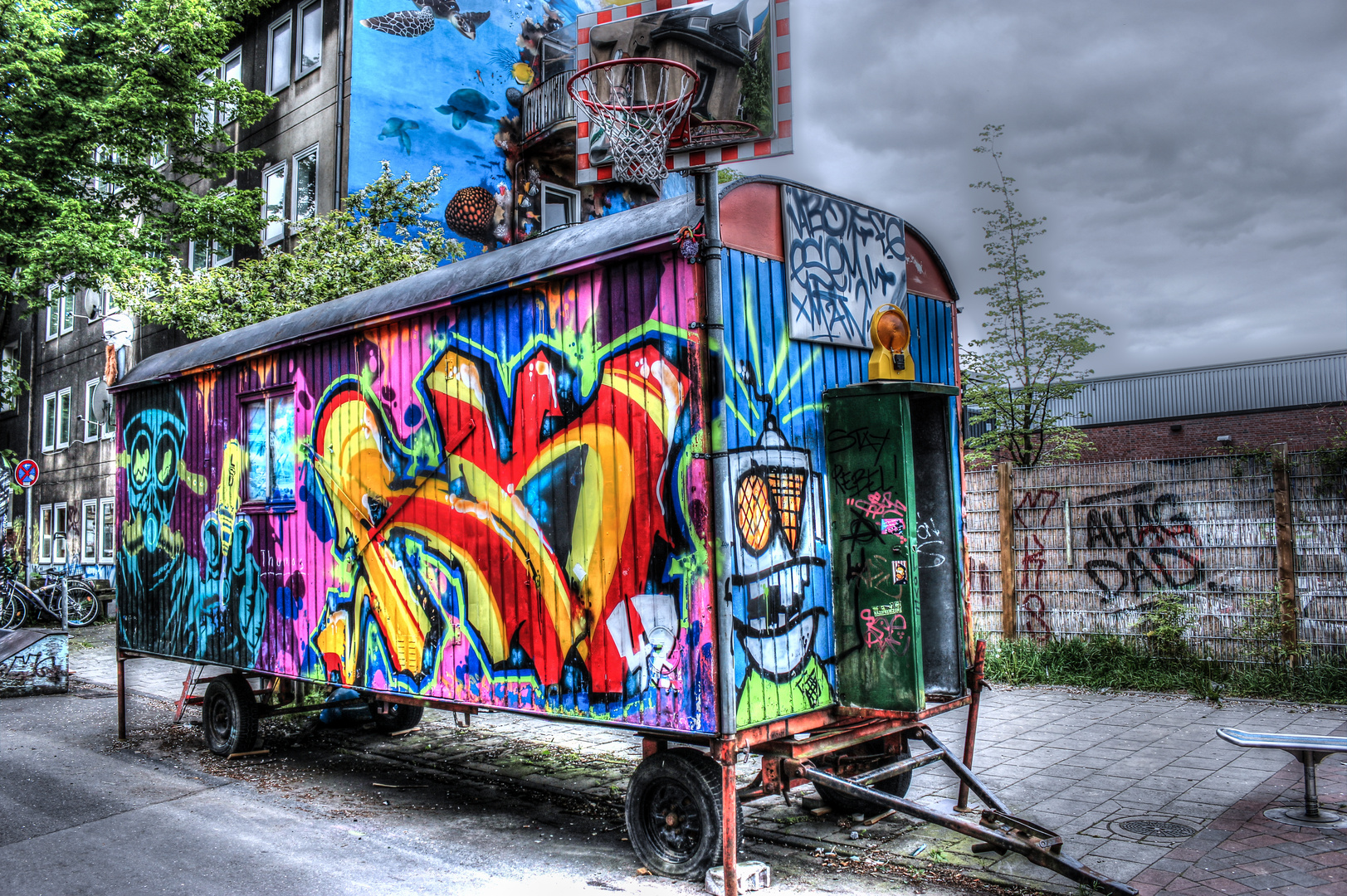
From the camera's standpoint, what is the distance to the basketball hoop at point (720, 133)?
7750mm

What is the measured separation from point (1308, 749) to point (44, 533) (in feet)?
108

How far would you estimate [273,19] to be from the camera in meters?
21.5

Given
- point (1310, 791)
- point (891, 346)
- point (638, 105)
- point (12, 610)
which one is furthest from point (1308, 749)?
point (12, 610)

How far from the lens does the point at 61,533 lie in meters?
27.8

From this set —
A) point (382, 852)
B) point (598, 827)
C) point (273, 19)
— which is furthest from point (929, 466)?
point (273, 19)

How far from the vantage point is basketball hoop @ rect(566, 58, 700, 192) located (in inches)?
315

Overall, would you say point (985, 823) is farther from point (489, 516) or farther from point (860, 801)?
point (489, 516)

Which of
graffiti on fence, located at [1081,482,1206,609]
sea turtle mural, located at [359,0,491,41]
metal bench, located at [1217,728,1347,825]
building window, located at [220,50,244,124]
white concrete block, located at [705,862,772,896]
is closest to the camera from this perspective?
white concrete block, located at [705,862,772,896]

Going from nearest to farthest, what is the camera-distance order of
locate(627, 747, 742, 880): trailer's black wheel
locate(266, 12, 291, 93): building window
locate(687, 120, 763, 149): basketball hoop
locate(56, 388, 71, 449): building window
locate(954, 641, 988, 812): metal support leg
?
locate(627, 747, 742, 880): trailer's black wheel
locate(954, 641, 988, 812): metal support leg
locate(687, 120, 763, 149): basketball hoop
locate(266, 12, 291, 93): building window
locate(56, 388, 71, 449): building window

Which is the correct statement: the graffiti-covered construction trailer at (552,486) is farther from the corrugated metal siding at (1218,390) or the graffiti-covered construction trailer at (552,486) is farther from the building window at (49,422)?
the building window at (49,422)

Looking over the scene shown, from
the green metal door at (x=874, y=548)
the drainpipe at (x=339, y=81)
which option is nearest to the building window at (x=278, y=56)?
the drainpipe at (x=339, y=81)

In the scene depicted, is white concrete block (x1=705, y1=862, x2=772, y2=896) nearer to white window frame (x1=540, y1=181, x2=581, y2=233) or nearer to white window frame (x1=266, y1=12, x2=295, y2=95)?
white window frame (x1=540, y1=181, x2=581, y2=233)

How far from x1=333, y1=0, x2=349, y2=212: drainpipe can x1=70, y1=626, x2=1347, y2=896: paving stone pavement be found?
11.8 metres

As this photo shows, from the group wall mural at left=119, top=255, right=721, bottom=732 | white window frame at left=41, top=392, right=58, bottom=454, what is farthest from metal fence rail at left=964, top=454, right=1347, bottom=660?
white window frame at left=41, top=392, right=58, bottom=454
